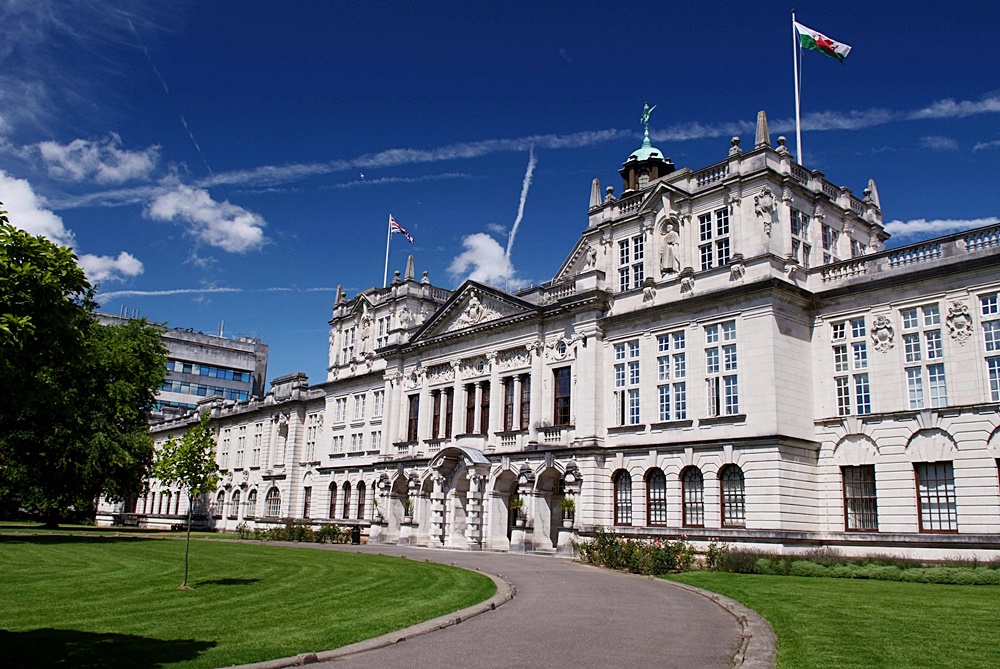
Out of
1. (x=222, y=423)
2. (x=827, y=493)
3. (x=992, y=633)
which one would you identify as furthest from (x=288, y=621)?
(x=222, y=423)

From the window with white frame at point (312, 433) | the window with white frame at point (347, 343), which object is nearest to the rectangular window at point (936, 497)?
the window with white frame at point (347, 343)

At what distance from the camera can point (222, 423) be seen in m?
78.7

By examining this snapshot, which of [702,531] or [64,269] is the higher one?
[64,269]

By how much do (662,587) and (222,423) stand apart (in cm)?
6327

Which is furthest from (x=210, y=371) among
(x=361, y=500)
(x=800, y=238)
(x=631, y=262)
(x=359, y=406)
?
(x=800, y=238)

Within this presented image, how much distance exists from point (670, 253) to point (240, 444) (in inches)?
1967

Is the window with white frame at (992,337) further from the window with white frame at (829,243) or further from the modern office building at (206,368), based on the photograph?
the modern office building at (206,368)

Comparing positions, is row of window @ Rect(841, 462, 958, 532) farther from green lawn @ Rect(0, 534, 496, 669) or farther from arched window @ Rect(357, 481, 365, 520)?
arched window @ Rect(357, 481, 365, 520)

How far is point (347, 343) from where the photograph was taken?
63.7 m

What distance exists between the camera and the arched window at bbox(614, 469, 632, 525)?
37.7m

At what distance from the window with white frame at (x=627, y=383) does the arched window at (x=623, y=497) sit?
2490 mm

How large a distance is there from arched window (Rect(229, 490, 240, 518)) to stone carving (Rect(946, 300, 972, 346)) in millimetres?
59527

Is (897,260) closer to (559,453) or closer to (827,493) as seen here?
(827,493)

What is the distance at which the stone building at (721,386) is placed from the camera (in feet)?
99.0
